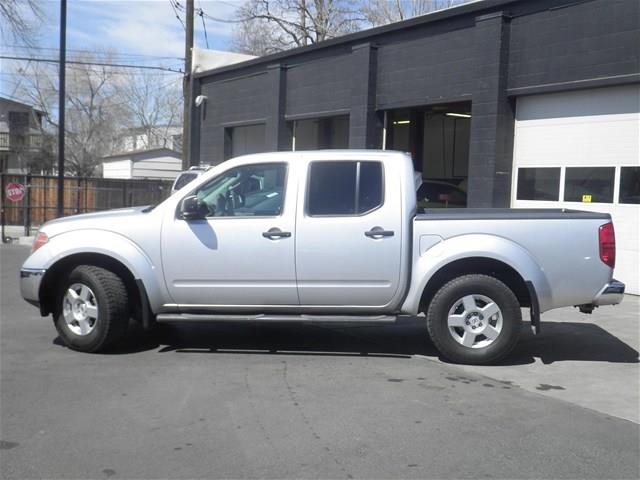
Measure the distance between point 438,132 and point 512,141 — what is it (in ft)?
28.3

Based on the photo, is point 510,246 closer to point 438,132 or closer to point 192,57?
point 438,132

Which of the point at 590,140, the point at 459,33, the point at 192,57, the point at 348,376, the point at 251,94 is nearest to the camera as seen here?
the point at 348,376

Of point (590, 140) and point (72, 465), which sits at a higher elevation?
point (590, 140)

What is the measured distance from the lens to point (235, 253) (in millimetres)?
6922

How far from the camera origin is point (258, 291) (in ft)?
22.8

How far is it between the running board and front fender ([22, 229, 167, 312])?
0.84 ft

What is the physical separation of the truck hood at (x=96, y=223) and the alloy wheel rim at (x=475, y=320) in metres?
3.23

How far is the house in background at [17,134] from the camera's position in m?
48.2

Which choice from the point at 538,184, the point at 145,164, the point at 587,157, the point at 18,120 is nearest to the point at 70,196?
the point at 538,184

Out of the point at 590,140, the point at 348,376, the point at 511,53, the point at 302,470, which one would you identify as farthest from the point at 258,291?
the point at 511,53

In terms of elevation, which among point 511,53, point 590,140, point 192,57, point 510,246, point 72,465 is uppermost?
point 192,57

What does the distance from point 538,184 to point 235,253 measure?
7613mm

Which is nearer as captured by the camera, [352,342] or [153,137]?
[352,342]

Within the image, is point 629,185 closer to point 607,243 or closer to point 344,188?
point 607,243
